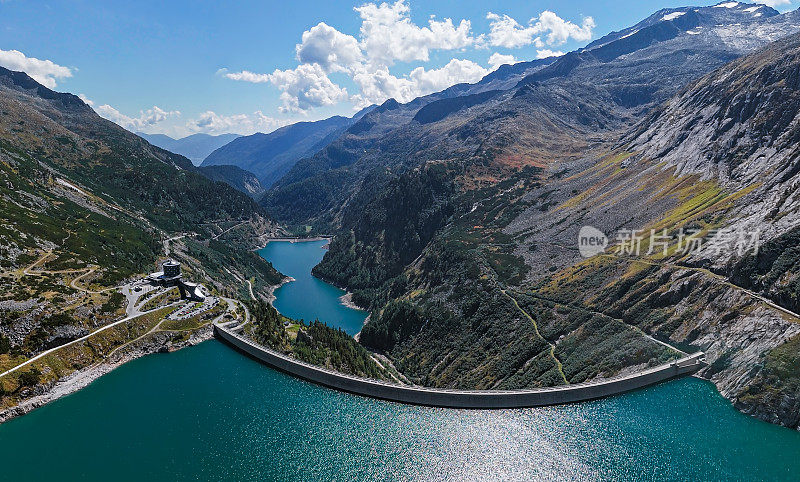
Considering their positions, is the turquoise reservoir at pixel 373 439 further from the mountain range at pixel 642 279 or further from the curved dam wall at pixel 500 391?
the mountain range at pixel 642 279

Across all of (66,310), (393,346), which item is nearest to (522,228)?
(393,346)

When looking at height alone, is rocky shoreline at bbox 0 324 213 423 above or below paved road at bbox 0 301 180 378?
below

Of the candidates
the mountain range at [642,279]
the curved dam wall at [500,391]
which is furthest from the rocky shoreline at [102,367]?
the mountain range at [642,279]

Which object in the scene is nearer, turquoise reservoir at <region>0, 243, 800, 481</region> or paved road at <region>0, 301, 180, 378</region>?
turquoise reservoir at <region>0, 243, 800, 481</region>

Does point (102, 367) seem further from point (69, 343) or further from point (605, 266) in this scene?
point (605, 266)

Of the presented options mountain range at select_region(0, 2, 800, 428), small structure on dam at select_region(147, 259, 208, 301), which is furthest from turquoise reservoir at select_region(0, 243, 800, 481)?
small structure on dam at select_region(147, 259, 208, 301)

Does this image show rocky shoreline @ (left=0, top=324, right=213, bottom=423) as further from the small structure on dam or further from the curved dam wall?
the curved dam wall

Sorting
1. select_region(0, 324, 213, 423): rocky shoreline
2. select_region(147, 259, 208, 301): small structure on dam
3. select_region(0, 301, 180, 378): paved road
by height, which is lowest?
select_region(0, 324, 213, 423): rocky shoreline
